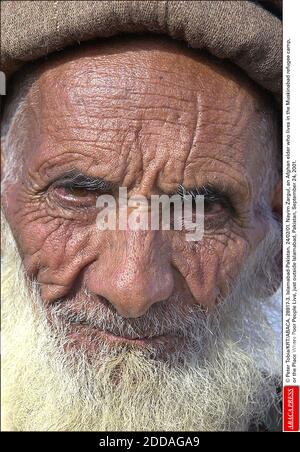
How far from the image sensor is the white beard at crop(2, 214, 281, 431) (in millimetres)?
2209

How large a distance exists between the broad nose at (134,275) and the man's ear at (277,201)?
662mm

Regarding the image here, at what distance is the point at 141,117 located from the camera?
2.10 m

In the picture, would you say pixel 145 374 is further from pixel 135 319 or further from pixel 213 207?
pixel 213 207

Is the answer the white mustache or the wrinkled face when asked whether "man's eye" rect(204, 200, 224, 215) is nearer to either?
the wrinkled face

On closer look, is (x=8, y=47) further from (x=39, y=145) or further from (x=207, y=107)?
(x=207, y=107)

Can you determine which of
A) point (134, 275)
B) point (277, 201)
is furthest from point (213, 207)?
point (134, 275)

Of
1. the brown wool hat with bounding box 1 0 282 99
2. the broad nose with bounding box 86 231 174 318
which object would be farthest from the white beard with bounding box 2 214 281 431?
the brown wool hat with bounding box 1 0 282 99

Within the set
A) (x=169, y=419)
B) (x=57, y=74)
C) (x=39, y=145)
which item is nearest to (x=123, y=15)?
(x=57, y=74)

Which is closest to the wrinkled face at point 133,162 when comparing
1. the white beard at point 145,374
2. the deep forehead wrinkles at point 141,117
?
the deep forehead wrinkles at point 141,117

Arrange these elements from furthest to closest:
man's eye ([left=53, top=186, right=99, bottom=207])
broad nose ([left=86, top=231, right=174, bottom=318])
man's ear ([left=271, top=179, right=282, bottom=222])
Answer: man's ear ([left=271, top=179, right=282, bottom=222]) → man's eye ([left=53, top=186, right=99, bottom=207]) → broad nose ([left=86, top=231, right=174, bottom=318])

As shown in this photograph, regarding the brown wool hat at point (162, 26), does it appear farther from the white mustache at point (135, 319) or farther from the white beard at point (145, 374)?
the white mustache at point (135, 319)

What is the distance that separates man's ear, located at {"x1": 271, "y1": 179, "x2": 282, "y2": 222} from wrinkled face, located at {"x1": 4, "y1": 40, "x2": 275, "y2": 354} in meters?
0.23

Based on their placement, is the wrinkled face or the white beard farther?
the white beard

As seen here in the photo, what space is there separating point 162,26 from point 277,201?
0.90 metres
